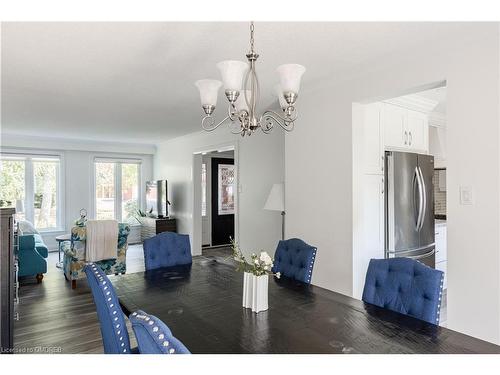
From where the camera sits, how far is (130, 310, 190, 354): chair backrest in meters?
0.96

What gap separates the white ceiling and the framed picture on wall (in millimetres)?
3646

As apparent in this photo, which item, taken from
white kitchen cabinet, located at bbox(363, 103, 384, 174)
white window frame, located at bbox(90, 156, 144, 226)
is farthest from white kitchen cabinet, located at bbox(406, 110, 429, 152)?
white window frame, located at bbox(90, 156, 144, 226)

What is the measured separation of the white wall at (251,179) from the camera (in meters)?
4.68

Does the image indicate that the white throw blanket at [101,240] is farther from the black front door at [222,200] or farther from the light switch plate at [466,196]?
the light switch plate at [466,196]

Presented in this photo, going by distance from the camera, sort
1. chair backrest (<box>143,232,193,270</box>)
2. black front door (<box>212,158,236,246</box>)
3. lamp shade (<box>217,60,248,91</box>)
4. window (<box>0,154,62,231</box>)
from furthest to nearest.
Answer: black front door (<box>212,158,236,246</box>), window (<box>0,154,62,231</box>), chair backrest (<box>143,232,193,270</box>), lamp shade (<box>217,60,248,91</box>)

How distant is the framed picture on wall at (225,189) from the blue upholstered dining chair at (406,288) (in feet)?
19.5

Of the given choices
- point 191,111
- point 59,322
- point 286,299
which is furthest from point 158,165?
point 286,299

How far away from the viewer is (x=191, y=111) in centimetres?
455

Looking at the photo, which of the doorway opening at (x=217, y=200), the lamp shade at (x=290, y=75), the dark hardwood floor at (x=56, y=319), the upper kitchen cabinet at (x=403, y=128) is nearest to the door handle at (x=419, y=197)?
the upper kitchen cabinet at (x=403, y=128)

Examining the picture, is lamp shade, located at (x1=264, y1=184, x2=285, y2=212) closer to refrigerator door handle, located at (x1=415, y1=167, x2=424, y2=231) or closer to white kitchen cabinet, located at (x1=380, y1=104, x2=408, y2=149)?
white kitchen cabinet, located at (x1=380, y1=104, x2=408, y2=149)

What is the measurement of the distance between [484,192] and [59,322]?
3.77m

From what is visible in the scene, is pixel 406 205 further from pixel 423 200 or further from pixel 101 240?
pixel 101 240
